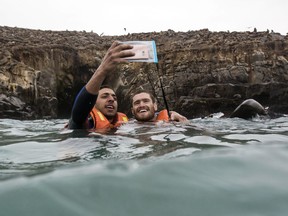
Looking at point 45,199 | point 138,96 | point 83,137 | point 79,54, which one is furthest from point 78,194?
point 79,54

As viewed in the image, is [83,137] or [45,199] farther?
[83,137]

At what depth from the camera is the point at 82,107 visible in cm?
497

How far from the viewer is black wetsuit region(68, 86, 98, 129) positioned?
481cm

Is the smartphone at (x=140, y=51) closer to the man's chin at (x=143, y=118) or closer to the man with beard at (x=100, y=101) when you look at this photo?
the man with beard at (x=100, y=101)

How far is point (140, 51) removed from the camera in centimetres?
456

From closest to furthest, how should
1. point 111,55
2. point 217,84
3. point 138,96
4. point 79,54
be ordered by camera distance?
point 111,55 → point 138,96 → point 217,84 → point 79,54

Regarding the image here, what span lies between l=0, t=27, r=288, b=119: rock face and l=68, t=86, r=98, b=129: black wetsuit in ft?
24.9

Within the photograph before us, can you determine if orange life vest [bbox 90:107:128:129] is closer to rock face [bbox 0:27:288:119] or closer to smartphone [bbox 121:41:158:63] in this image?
smartphone [bbox 121:41:158:63]

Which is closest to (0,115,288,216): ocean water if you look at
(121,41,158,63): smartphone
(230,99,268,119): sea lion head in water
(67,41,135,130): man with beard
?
(67,41,135,130): man with beard

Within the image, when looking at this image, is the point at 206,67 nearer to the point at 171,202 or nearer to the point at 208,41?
the point at 208,41

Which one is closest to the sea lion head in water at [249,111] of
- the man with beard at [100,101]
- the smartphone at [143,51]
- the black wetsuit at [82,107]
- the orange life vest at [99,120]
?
the man with beard at [100,101]

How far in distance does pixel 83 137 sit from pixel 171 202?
3.08 m

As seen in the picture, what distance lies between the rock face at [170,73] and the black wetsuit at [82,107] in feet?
24.9

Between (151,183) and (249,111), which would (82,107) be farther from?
(249,111)
